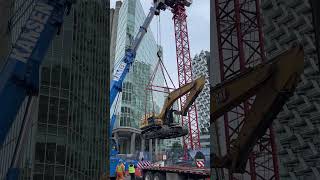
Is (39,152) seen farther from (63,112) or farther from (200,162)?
(200,162)

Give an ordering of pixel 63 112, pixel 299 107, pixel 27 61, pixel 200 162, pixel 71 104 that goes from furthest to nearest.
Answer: pixel 200 162
pixel 71 104
pixel 63 112
pixel 299 107
pixel 27 61

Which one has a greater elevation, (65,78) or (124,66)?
(124,66)

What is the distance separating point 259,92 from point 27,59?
39.7 feet

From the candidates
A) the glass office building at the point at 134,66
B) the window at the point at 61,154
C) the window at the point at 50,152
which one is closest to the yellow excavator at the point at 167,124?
the window at the point at 61,154

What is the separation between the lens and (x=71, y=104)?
167 feet

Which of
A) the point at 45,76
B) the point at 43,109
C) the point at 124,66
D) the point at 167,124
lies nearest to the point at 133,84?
the point at 124,66

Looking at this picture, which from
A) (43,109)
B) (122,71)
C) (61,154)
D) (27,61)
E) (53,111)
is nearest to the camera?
(27,61)

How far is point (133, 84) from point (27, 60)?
4370 inches

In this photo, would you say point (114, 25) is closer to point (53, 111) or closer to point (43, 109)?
point (53, 111)

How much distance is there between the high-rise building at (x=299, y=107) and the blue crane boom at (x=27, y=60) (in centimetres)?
2639

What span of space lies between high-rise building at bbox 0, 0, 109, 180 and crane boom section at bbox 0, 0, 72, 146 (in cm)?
Answer: 1231

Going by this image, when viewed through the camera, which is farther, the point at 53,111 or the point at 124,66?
the point at 124,66

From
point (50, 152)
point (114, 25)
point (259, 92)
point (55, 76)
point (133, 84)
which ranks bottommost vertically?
point (50, 152)

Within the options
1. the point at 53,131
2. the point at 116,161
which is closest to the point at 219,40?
the point at 53,131
